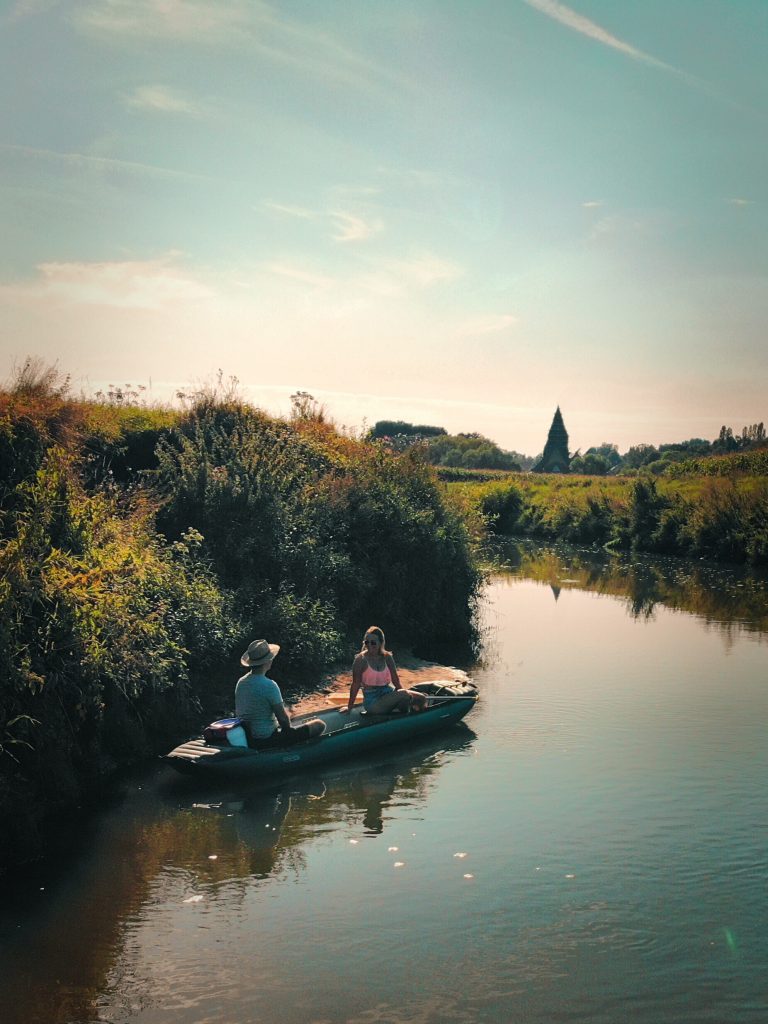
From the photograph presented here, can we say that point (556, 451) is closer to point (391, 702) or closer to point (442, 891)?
Answer: point (391, 702)

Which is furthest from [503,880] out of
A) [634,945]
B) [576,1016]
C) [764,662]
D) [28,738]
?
[764,662]

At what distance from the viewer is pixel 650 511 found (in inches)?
1781

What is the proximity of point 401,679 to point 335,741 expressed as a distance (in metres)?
4.13

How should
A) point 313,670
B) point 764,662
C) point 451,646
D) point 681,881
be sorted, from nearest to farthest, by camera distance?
point 681,881
point 313,670
point 764,662
point 451,646

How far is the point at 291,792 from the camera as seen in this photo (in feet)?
36.7

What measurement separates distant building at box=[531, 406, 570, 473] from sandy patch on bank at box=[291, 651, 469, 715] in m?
89.0

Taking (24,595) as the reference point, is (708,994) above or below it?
below

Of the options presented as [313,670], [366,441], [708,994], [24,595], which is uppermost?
[366,441]

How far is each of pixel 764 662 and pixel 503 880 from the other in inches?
452

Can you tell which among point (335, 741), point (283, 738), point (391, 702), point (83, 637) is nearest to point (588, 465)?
point (391, 702)

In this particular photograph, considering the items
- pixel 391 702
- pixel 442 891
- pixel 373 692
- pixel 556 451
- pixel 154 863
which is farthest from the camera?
pixel 556 451

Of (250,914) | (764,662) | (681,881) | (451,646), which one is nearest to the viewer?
(250,914)

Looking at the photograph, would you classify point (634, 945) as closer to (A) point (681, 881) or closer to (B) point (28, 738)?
(A) point (681, 881)

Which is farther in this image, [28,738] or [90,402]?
[90,402]
